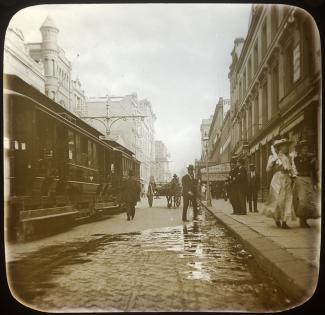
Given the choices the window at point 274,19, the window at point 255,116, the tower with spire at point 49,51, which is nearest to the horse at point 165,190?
the window at point 255,116

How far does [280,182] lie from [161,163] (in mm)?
812

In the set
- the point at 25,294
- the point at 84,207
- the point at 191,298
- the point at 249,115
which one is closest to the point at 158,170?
the point at 84,207

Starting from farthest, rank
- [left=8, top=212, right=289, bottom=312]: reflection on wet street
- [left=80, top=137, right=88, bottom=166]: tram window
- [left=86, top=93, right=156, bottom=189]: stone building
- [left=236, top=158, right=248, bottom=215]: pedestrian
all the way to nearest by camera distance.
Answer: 1. [left=80, top=137, right=88, bottom=166]: tram window
2. [left=236, top=158, right=248, bottom=215]: pedestrian
3. [left=86, top=93, right=156, bottom=189]: stone building
4. [left=8, top=212, right=289, bottom=312]: reflection on wet street

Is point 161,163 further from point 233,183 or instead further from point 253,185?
point 253,185

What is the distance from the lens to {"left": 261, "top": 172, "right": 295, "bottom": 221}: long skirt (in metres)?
2.52

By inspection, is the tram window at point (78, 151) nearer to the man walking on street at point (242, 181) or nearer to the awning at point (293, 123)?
the man walking on street at point (242, 181)

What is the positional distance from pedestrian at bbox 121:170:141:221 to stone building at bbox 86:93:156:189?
70 millimetres

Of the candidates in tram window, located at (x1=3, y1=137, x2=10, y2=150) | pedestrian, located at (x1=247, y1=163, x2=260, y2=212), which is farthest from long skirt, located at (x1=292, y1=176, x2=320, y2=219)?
tram window, located at (x1=3, y1=137, x2=10, y2=150)

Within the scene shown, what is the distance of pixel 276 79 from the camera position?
2.56 meters

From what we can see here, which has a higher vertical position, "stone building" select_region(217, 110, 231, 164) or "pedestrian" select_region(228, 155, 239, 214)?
"stone building" select_region(217, 110, 231, 164)

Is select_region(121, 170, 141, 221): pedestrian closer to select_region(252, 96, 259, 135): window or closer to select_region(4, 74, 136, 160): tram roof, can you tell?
select_region(4, 74, 136, 160): tram roof

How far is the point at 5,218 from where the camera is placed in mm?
2346

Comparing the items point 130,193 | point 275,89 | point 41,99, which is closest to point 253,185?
point 275,89

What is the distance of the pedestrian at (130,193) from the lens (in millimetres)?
2901
